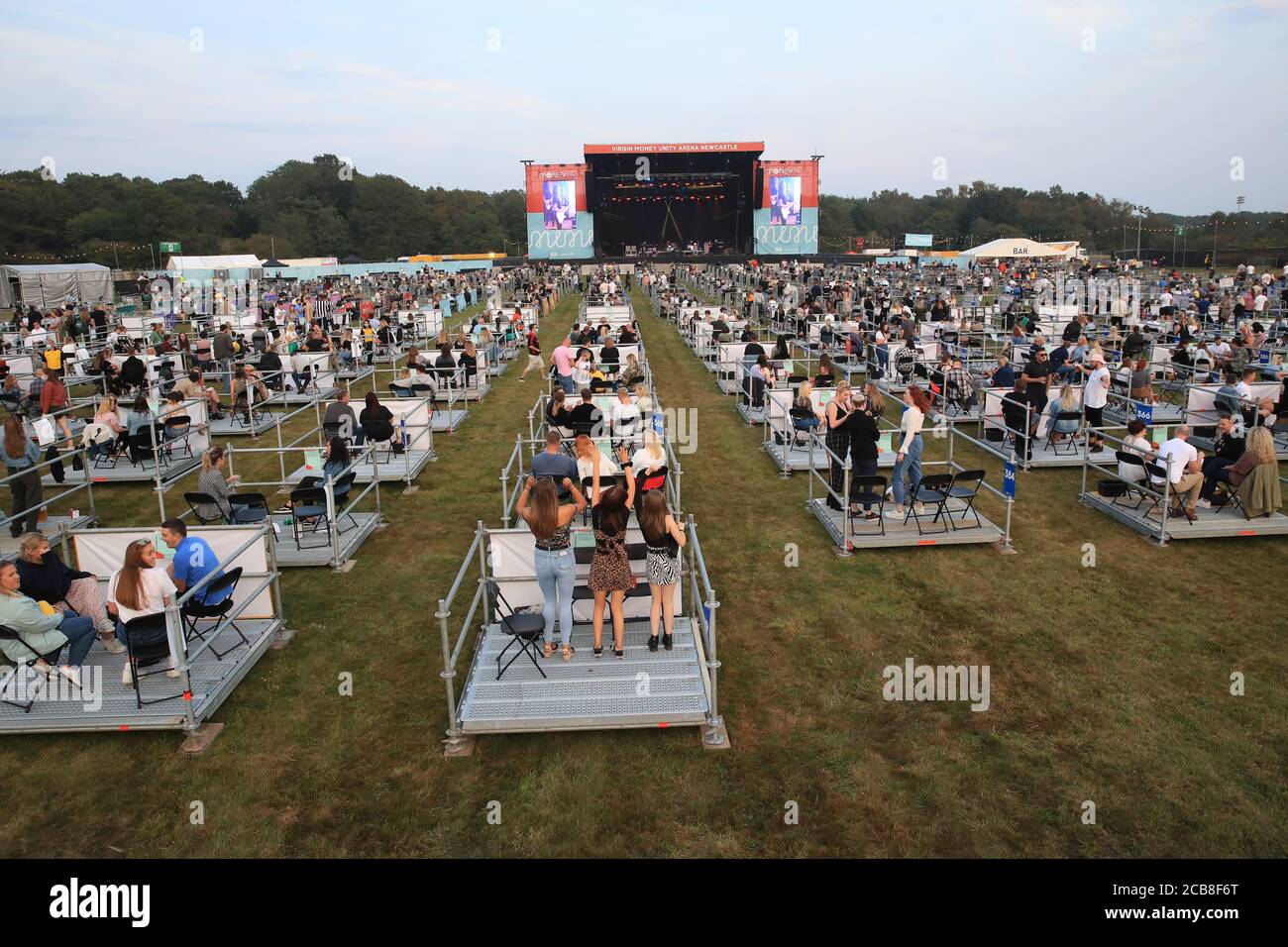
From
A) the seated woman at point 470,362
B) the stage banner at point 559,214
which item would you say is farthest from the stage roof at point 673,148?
the seated woman at point 470,362

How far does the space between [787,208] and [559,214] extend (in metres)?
16.2

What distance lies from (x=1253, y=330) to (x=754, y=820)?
2293 centimetres

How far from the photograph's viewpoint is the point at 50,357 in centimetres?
2262

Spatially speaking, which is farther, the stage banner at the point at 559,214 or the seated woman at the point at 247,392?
the stage banner at the point at 559,214

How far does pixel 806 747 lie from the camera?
22.2 ft

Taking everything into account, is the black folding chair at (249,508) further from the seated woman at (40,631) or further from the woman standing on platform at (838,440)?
the woman standing on platform at (838,440)

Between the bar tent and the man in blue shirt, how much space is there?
46469 millimetres

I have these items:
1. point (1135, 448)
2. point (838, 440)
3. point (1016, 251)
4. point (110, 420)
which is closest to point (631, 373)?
point (838, 440)

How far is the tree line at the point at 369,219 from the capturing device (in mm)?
78750

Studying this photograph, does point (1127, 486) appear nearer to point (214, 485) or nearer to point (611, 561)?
point (611, 561)

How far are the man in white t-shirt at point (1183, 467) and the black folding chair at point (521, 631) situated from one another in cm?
823

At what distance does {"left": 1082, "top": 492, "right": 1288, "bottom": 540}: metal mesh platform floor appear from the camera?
1093 cm

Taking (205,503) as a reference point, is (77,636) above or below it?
below

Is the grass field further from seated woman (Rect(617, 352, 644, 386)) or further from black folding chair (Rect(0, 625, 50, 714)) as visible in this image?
seated woman (Rect(617, 352, 644, 386))
